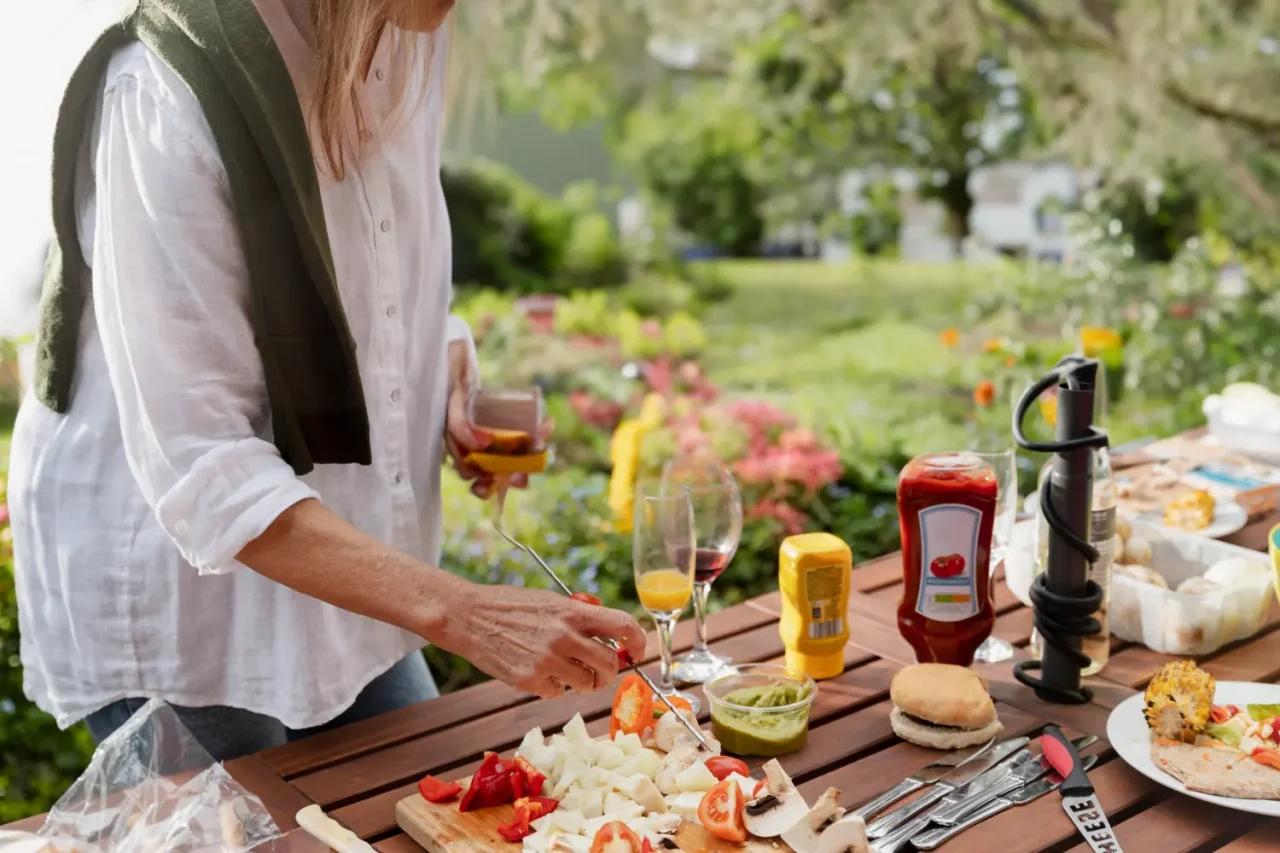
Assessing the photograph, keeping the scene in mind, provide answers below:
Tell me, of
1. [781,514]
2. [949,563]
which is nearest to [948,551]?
[949,563]

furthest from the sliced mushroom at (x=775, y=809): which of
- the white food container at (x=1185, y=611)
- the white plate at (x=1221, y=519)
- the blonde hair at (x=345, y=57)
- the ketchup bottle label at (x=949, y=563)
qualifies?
the white plate at (x=1221, y=519)

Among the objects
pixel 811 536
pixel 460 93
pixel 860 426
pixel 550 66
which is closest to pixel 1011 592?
pixel 811 536

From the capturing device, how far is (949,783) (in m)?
1.35

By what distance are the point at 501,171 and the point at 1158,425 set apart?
230 inches

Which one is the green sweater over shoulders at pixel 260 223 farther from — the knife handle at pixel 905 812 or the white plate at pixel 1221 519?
the white plate at pixel 1221 519

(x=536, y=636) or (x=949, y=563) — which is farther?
(x=949, y=563)

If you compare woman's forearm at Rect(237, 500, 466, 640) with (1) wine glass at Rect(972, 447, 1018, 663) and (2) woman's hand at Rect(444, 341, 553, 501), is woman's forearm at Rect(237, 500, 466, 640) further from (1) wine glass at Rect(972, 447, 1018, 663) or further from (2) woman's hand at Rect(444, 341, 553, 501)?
(1) wine glass at Rect(972, 447, 1018, 663)

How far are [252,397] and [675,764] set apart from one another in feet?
2.03

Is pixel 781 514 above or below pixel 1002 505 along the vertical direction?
below

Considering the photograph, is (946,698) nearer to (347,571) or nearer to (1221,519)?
(347,571)

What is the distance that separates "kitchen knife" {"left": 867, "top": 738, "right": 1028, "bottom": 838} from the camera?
1.26m

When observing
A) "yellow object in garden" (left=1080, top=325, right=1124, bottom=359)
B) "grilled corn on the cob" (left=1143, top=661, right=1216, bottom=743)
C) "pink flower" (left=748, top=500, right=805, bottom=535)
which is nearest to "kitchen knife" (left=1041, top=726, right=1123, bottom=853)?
"grilled corn on the cob" (left=1143, top=661, right=1216, bottom=743)

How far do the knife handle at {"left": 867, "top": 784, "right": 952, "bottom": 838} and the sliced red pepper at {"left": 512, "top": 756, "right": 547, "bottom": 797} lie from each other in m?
0.34

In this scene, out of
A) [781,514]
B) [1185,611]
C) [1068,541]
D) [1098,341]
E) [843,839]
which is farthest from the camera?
[1098,341]
